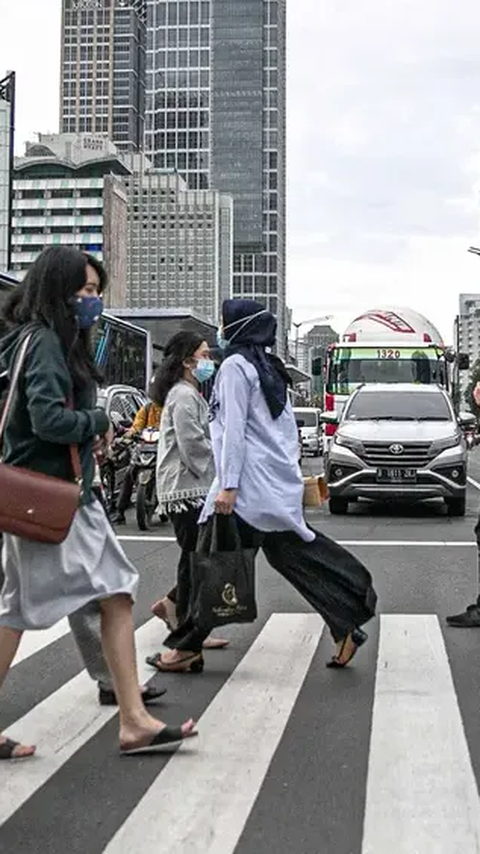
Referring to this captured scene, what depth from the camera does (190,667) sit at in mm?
5875

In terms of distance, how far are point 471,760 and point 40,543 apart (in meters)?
1.82

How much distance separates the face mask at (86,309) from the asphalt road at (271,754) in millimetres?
1656

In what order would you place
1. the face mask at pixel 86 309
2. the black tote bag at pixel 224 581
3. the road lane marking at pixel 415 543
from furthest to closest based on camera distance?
the road lane marking at pixel 415 543 < the black tote bag at pixel 224 581 < the face mask at pixel 86 309

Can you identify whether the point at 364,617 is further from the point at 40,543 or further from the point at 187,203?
the point at 187,203

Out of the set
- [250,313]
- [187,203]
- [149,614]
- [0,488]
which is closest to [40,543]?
[0,488]

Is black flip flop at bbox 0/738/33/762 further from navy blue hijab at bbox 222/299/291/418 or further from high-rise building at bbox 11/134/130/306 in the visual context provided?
high-rise building at bbox 11/134/130/306

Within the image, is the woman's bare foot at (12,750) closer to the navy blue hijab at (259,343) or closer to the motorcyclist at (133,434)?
the navy blue hijab at (259,343)

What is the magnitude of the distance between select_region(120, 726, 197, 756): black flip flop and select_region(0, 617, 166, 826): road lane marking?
148mm

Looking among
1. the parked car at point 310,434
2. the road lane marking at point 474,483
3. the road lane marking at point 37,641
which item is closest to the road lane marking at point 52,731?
the road lane marking at point 37,641

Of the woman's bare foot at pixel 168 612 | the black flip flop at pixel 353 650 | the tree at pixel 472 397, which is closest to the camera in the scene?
the black flip flop at pixel 353 650

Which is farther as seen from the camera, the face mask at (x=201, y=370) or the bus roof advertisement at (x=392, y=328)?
the bus roof advertisement at (x=392, y=328)

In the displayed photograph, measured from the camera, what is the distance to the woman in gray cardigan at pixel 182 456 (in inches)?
245

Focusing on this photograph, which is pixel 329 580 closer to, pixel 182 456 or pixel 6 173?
pixel 182 456

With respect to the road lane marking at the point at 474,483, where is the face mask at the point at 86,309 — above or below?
above
